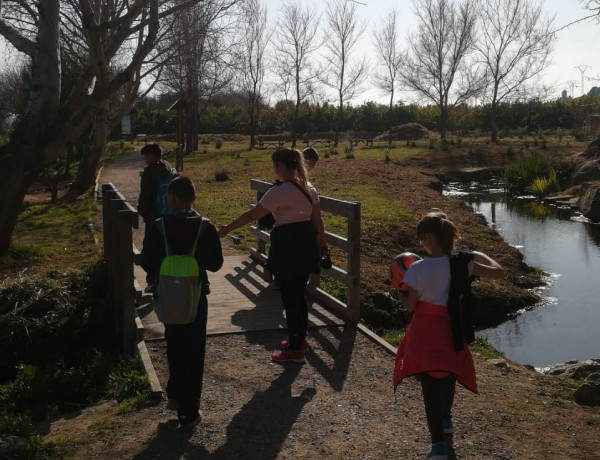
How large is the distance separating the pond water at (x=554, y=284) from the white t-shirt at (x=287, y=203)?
16.7 ft

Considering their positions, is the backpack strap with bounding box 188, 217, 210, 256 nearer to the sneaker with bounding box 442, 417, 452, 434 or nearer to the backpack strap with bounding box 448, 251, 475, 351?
the backpack strap with bounding box 448, 251, 475, 351

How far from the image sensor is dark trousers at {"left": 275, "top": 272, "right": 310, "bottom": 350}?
6.10 meters

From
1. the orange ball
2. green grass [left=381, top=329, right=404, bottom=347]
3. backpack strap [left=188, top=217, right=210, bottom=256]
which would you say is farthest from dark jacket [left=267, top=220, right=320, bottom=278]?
green grass [left=381, top=329, right=404, bottom=347]

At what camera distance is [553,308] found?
40.5 feet

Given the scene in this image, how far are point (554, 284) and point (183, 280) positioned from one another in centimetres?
1078

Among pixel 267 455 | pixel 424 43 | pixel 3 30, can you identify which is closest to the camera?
pixel 267 455

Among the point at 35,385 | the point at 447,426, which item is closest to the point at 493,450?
the point at 447,426

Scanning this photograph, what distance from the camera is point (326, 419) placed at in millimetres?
5203

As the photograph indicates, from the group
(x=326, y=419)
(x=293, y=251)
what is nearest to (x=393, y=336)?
(x=293, y=251)

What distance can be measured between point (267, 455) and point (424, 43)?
47466 mm

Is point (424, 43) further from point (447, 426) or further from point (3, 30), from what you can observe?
point (447, 426)

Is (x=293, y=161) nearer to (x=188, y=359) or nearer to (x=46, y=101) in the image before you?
(x=188, y=359)

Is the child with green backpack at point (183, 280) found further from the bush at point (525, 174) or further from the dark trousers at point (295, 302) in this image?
the bush at point (525, 174)

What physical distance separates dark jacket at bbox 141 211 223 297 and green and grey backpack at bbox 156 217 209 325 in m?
Result: 0.03
